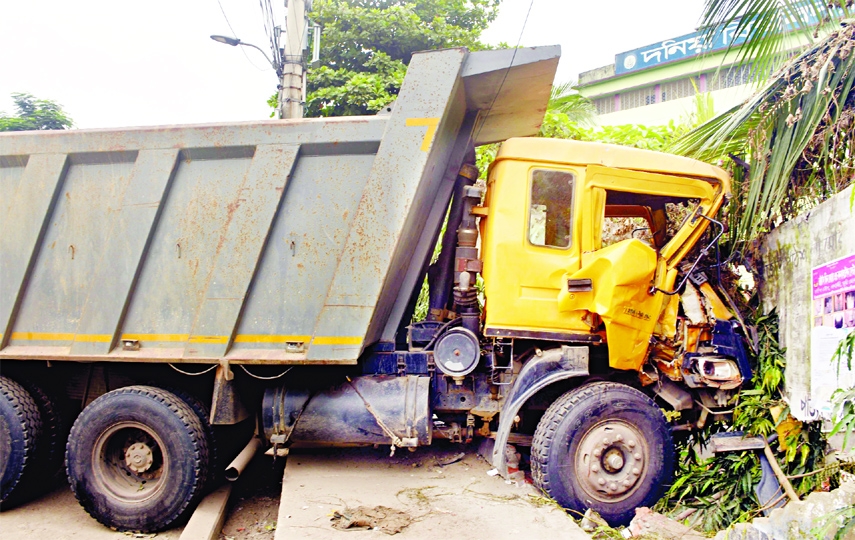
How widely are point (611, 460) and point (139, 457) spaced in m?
3.21

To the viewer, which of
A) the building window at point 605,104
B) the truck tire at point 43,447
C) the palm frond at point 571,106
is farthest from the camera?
the building window at point 605,104

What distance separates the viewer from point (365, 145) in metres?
4.33

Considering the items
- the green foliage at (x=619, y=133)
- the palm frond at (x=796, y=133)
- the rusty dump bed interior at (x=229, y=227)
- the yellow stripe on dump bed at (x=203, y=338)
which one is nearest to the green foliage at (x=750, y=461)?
the palm frond at (x=796, y=133)

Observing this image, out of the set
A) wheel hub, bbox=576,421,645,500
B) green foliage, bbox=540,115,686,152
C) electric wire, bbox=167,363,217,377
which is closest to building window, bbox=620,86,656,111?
green foliage, bbox=540,115,686,152

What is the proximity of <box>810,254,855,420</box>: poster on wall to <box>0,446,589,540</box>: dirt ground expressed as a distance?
1.64 metres

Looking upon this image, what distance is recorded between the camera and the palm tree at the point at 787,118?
4.13m

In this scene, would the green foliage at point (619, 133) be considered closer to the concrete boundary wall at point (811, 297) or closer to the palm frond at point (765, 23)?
the palm frond at point (765, 23)

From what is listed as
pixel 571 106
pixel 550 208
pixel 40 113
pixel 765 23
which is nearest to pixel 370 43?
pixel 571 106

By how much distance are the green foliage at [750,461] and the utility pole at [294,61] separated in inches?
262

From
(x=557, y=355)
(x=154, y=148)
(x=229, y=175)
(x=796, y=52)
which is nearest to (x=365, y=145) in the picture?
(x=229, y=175)

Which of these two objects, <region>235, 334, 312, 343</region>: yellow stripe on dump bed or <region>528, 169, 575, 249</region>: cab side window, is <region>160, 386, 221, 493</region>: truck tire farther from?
<region>528, 169, 575, 249</region>: cab side window

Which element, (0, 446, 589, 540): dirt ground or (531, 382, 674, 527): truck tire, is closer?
(0, 446, 589, 540): dirt ground

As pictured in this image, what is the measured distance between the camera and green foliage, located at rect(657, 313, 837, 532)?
4004 millimetres

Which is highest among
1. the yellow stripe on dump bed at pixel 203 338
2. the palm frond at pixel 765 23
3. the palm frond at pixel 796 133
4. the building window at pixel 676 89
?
the building window at pixel 676 89
